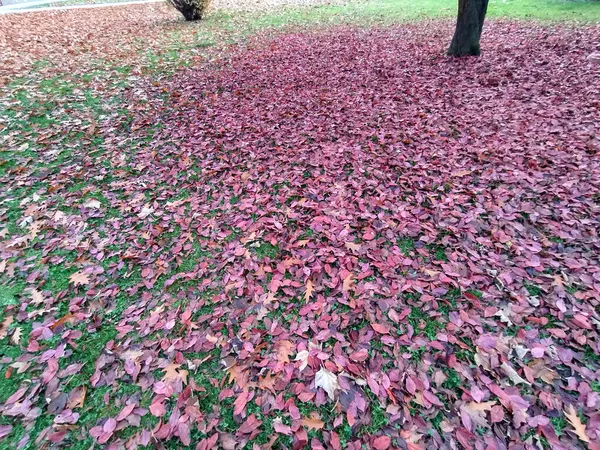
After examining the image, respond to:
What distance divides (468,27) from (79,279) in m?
8.96

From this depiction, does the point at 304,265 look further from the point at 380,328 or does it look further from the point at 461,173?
the point at 461,173

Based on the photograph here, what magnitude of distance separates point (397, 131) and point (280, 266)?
3189 millimetres

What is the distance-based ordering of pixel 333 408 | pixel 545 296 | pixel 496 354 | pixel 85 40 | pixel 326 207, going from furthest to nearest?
pixel 85 40 → pixel 326 207 → pixel 545 296 → pixel 496 354 → pixel 333 408

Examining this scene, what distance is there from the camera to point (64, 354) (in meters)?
2.52

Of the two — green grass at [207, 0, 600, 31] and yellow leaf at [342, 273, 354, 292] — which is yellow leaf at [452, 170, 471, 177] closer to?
yellow leaf at [342, 273, 354, 292]

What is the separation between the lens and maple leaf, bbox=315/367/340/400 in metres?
2.23

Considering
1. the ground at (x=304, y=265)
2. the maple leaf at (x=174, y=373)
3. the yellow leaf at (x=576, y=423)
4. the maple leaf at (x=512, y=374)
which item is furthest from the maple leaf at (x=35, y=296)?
the yellow leaf at (x=576, y=423)

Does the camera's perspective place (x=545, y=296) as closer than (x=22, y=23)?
Yes

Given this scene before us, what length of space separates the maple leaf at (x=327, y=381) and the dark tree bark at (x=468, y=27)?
27.6 feet

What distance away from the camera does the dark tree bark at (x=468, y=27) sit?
24.0 ft

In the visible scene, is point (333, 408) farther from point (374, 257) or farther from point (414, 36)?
point (414, 36)

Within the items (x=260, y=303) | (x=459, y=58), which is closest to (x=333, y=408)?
(x=260, y=303)

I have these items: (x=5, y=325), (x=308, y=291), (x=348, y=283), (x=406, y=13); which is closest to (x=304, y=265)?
(x=308, y=291)

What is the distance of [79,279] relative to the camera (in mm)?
3078
